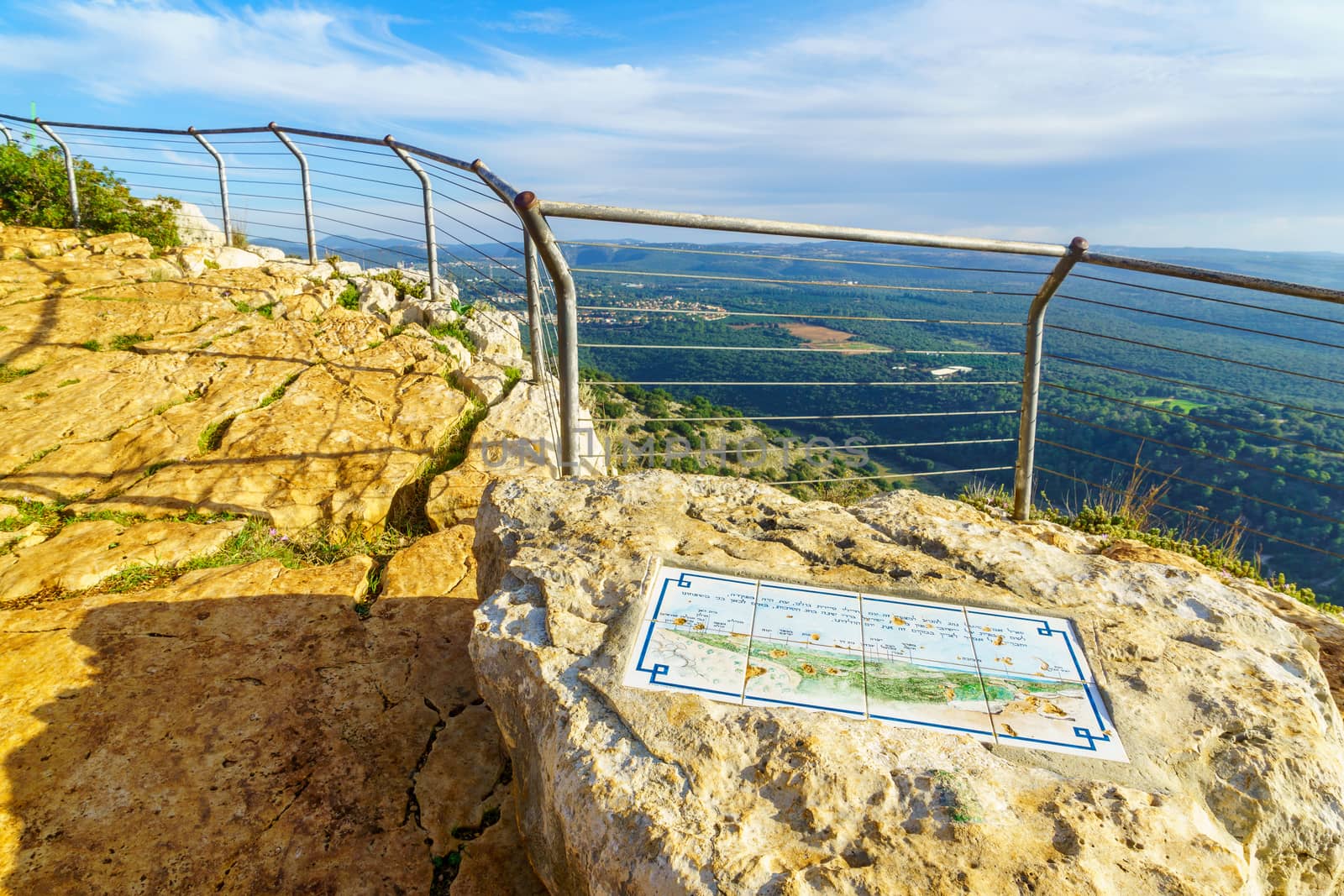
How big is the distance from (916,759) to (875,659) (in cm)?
31

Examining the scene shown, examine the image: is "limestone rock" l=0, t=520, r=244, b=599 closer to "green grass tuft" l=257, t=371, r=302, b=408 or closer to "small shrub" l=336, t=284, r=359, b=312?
"green grass tuft" l=257, t=371, r=302, b=408

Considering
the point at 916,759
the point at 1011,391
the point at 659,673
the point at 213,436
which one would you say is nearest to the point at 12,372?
the point at 213,436

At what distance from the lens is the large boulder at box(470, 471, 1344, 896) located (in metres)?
1.25

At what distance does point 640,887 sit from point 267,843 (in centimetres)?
109

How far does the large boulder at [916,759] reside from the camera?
49.4 inches

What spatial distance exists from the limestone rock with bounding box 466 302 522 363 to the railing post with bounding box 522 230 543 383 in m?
0.55

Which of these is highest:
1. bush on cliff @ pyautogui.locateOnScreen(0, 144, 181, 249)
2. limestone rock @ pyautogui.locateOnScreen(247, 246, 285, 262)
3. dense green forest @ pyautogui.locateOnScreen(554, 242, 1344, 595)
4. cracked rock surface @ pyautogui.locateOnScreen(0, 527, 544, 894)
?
bush on cliff @ pyautogui.locateOnScreen(0, 144, 181, 249)

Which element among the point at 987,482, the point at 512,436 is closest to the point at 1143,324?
the point at 987,482

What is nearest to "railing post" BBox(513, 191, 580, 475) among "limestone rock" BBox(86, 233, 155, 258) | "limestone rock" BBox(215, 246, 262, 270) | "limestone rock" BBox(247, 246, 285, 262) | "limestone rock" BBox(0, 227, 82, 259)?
"limestone rock" BBox(215, 246, 262, 270)

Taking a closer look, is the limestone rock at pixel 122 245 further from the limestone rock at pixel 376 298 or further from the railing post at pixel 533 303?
the railing post at pixel 533 303

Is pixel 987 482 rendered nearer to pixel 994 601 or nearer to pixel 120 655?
pixel 994 601

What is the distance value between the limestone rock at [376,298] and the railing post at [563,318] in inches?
138

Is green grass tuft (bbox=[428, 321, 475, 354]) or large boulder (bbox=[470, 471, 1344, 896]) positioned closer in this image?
large boulder (bbox=[470, 471, 1344, 896])

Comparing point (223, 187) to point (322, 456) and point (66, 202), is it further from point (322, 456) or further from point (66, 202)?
point (322, 456)
